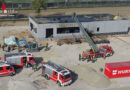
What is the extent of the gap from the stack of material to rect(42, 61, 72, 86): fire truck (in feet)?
9.85

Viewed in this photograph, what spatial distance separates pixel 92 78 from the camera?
29.8 metres

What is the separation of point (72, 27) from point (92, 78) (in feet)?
66.1

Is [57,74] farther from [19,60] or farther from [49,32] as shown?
[49,32]

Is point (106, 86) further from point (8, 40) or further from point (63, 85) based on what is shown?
point (8, 40)

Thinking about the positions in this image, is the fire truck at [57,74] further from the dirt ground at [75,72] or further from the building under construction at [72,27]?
the building under construction at [72,27]

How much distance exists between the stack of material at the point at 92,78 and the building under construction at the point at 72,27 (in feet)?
48.0

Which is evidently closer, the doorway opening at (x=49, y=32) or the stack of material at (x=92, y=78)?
the stack of material at (x=92, y=78)

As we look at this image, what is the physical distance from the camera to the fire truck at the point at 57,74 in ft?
91.7

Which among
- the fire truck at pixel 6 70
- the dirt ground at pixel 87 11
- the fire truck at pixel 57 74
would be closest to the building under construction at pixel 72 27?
the fire truck at pixel 6 70

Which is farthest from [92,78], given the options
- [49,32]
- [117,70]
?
[49,32]

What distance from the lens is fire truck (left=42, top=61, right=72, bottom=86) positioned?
27.9 m

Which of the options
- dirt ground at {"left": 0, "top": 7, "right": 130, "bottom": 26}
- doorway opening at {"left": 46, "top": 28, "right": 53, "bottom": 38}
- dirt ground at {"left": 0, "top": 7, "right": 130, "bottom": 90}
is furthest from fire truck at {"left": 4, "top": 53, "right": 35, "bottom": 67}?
dirt ground at {"left": 0, "top": 7, "right": 130, "bottom": 26}

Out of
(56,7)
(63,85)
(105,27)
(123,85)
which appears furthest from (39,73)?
(56,7)

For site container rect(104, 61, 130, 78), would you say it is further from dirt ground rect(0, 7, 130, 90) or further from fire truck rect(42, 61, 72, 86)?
fire truck rect(42, 61, 72, 86)
